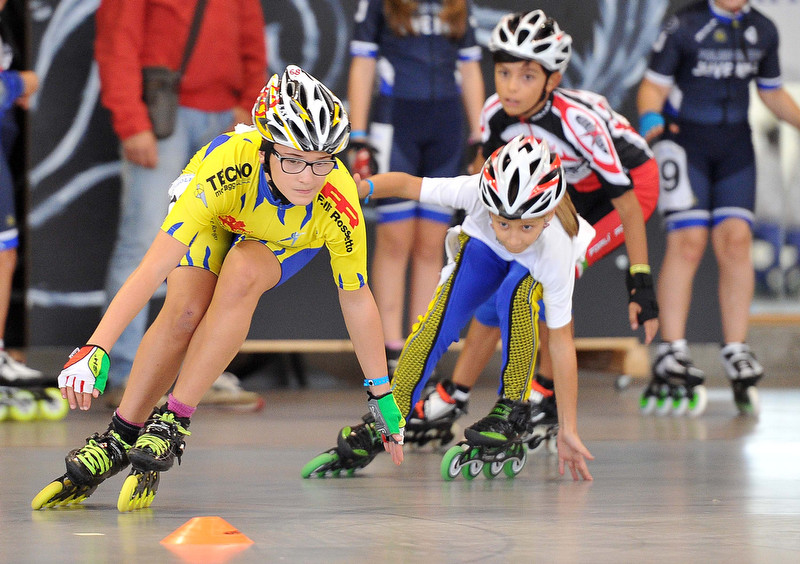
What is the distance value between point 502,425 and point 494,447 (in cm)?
8

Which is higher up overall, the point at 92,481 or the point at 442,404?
the point at 92,481

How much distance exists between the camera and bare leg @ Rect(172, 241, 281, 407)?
353 centimetres

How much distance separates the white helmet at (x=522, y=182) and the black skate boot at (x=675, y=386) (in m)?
2.40

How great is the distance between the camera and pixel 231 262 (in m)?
3.62

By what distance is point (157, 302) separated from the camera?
23.8 ft

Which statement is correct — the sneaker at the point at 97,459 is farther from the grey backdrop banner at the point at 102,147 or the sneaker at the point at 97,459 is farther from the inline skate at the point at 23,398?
the grey backdrop banner at the point at 102,147

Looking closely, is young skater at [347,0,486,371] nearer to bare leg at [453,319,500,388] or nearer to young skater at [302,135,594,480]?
bare leg at [453,319,500,388]

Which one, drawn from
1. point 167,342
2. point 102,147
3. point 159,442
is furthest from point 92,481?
point 102,147

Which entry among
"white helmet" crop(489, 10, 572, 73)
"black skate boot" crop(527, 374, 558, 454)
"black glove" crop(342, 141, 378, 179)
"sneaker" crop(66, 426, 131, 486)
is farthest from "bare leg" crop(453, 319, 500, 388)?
"sneaker" crop(66, 426, 131, 486)

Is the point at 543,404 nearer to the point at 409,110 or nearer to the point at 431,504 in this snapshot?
the point at 431,504

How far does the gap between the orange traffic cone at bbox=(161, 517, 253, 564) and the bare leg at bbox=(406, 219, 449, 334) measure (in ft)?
11.4

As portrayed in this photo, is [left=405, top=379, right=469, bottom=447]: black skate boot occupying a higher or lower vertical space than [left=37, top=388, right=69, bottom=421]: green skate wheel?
higher

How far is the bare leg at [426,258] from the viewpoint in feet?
21.1

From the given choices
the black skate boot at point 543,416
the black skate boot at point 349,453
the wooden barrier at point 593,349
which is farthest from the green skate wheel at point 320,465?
the wooden barrier at point 593,349
